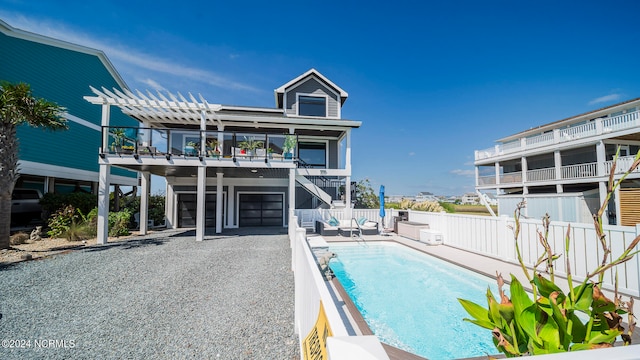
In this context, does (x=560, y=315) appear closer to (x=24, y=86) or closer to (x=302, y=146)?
(x=24, y=86)

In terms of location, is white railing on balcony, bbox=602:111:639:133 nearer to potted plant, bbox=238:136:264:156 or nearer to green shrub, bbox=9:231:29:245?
potted plant, bbox=238:136:264:156

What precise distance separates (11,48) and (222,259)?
1598cm

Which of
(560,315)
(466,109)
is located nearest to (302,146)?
(560,315)

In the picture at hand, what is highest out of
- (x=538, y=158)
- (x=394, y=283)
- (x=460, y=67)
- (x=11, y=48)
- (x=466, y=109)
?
(x=460, y=67)

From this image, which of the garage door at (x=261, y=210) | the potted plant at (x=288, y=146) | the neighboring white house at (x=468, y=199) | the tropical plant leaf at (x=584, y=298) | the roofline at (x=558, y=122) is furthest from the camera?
the neighboring white house at (x=468, y=199)

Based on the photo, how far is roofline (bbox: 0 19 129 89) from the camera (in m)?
11.9

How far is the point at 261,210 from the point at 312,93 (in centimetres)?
851

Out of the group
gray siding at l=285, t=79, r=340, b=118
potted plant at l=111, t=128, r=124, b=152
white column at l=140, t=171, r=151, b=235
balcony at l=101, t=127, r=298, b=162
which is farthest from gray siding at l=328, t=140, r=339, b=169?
potted plant at l=111, t=128, r=124, b=152

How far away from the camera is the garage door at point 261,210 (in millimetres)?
15023

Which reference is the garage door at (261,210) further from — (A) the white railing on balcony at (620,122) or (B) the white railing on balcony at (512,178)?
(A) the white railing on balcony at (620,122)

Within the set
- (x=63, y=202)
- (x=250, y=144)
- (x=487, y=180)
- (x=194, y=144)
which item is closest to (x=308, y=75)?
(x=250, y=144)

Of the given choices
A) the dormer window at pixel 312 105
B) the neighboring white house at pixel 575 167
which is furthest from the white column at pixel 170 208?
the neighboring white house at pixel 575 167

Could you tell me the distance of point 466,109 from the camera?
2914 centimetres

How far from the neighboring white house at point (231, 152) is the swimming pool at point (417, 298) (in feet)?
16.0
